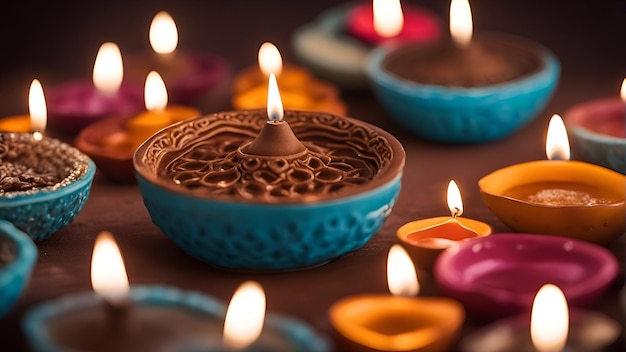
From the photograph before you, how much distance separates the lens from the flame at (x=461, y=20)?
2479 millimetres

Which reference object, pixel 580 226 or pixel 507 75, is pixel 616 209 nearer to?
pixel 580 226

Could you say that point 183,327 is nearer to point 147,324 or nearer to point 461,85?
point 147,324

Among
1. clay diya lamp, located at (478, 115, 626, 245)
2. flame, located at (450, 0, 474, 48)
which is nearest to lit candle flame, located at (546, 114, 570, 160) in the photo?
clay diya lamp, located at (478, 115, 626, 245)

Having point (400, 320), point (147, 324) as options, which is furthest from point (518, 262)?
point (147, 324)

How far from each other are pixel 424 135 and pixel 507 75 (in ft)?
0.83

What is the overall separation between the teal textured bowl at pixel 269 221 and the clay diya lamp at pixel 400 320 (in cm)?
→ 14

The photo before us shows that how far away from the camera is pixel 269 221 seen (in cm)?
167

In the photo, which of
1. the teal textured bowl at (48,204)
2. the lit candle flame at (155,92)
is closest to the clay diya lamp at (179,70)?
the lit candle flame at (155,92)

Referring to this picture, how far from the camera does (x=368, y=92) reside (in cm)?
285

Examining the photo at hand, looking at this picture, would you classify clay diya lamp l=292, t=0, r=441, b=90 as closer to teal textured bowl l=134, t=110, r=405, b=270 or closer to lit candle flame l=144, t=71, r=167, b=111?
lit candle flame l=144, t=71, r=167, b=111

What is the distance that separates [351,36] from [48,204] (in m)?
1.37

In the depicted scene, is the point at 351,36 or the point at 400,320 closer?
the point at 400,320

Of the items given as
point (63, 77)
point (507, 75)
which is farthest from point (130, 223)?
point (63, 77)

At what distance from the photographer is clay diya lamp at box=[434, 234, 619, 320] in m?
1.58
